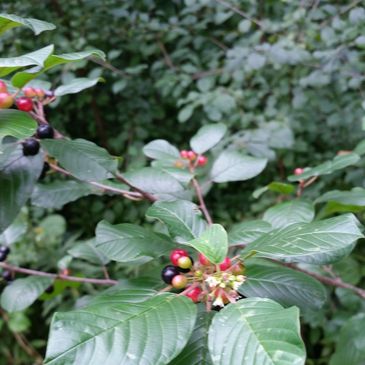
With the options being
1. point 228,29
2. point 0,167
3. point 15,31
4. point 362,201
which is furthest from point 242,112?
point 0,167

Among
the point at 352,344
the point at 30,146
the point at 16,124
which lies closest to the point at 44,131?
the point at 30,146

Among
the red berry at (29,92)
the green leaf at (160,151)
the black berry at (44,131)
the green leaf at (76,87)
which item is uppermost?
the red berry at (29,92)

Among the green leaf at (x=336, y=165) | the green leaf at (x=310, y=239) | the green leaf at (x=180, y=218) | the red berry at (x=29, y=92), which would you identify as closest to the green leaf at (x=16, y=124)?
the red berry at (x=29, y=92)

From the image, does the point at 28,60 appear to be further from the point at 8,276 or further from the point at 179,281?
the point at 8,276

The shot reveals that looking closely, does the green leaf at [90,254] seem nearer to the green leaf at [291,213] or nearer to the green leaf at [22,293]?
the green leaf at [22,293]

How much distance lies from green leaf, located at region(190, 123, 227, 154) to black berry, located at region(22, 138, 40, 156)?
416 mm

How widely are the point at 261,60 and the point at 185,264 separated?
129 centimetres

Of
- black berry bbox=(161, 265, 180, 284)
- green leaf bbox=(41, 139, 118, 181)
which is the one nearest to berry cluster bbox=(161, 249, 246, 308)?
black berry bbox=(161, 265, 180, 284)

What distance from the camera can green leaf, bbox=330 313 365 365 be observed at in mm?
1086

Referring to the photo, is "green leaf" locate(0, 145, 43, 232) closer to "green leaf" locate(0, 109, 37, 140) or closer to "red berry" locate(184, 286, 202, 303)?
"green leaf" locate(0, 109, 37, 140)

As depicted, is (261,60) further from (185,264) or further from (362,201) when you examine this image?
(185,264)

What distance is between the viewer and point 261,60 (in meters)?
1.80

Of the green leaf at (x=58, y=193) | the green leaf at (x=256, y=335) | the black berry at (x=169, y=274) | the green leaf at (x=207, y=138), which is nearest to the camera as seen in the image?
the green leaf at (x=256, y=335)

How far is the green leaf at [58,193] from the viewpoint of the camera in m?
1.02
